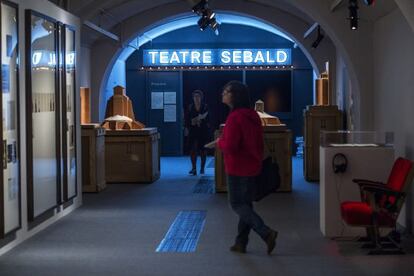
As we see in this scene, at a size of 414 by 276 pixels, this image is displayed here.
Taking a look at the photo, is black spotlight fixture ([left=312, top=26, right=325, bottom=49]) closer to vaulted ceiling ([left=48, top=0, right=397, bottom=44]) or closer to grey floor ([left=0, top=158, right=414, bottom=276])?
vaulted ceiling ([left=48, top=0, right=397, bottom=44])

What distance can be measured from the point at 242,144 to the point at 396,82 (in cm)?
317

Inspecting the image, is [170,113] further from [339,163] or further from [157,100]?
[339,163]

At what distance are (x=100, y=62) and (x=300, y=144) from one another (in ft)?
20.4

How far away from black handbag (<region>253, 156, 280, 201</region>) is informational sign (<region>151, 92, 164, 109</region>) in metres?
14.6

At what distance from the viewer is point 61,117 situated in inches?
388

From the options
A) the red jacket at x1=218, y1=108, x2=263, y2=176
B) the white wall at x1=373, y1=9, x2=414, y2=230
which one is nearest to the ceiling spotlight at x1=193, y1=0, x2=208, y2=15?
the white wall at x1=373, y1=9, x2=414, y2=230

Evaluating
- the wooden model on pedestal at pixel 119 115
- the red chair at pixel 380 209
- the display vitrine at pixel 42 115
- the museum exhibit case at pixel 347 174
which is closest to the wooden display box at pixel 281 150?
the wooden model on pedestal at pixel 119 115

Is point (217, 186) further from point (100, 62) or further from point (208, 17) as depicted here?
point (100, 62)

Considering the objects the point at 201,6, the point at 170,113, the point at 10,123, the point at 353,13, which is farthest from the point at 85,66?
the point at 10,123

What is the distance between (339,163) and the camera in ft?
27.1

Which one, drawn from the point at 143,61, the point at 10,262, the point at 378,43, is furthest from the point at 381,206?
the point at 143,61

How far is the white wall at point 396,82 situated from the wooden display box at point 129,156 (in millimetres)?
4459

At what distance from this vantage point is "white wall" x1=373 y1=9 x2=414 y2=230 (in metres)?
8.84

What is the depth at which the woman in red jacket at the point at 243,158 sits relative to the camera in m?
7.34
